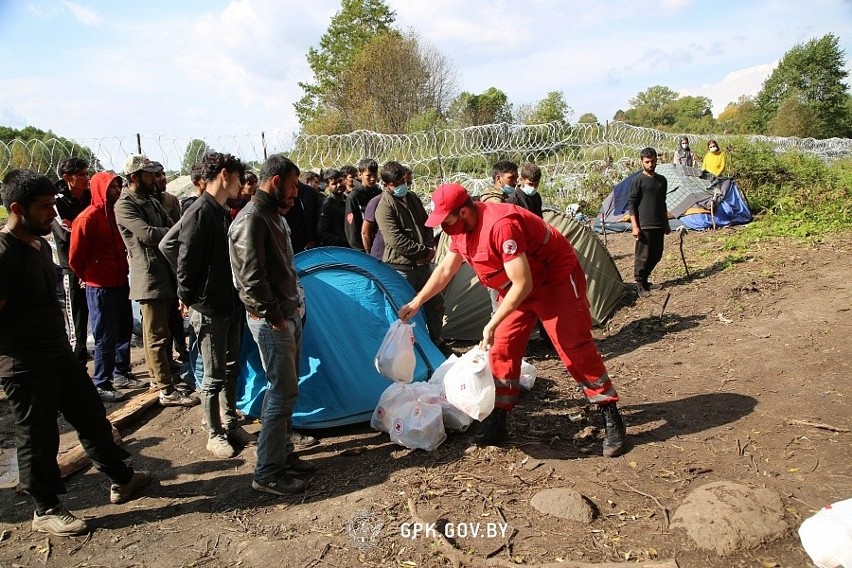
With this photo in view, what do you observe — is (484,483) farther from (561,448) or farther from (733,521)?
(733,521)

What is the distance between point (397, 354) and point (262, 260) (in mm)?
1086

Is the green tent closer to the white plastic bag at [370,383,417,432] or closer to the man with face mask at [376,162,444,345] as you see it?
the man with face mask at [376,162,444,345]

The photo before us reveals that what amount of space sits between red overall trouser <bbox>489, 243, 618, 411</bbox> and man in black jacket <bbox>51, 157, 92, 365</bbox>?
3.67 metres

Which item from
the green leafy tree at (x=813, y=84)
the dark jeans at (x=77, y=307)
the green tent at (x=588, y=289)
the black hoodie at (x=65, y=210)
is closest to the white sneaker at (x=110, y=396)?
the dark jeans at (x=77, y=307)

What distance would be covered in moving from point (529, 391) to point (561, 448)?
3.01 ft

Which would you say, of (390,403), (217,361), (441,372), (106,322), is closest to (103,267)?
(106,322)

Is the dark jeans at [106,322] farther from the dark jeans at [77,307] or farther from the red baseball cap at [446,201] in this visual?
the red baseball cap at [446,201]

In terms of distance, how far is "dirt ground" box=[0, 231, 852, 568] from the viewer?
2756 mm

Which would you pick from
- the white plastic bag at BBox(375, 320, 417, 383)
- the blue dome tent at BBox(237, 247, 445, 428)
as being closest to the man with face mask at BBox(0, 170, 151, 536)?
the blue dome tent at BBox(237, 247, 445, 428)

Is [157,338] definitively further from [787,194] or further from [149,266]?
[787,194]

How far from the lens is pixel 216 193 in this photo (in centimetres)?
352

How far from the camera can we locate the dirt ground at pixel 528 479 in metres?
2.76

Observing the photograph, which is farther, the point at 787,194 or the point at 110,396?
the point at 787,194

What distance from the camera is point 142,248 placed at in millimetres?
4465
